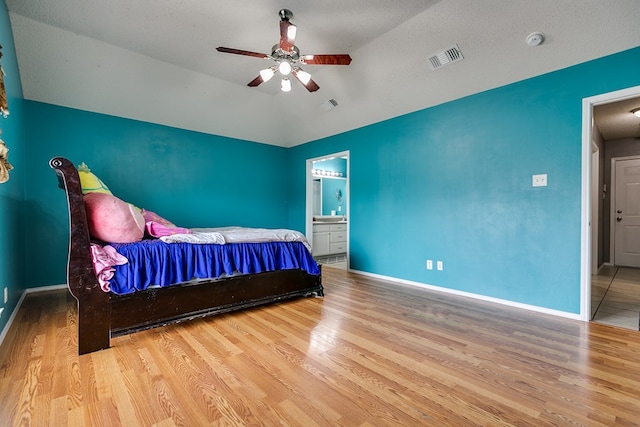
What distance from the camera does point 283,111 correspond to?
16.8ft

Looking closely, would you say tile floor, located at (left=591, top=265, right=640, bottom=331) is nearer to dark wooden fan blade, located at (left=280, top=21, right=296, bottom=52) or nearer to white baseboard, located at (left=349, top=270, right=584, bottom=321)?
white baseboard, located at (left=349, top=270, right=584, bottom=321)

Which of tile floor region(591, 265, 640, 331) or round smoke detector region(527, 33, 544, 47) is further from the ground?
round smoke detector region(527, 33, 544, 47)

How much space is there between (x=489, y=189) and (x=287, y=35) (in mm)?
2661

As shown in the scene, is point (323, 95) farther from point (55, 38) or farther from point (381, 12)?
point (55, 38)

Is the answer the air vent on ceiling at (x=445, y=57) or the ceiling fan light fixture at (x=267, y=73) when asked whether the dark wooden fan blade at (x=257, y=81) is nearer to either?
the ceiling fan light fixture at (x=267, y=73)

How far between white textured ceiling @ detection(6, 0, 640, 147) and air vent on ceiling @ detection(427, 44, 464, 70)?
0.19 ft

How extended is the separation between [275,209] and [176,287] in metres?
3.59

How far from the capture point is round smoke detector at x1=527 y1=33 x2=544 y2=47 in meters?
2.51

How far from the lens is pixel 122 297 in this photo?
6.94 ft

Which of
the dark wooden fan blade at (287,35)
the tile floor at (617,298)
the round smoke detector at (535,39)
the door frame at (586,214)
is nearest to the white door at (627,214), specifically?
the tile floor at (617,298)

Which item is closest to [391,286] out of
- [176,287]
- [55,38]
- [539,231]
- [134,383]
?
[539,231]

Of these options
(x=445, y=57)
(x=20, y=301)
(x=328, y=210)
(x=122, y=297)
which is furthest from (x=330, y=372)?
(x=328, y=210)

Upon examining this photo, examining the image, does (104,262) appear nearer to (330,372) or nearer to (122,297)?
(122,297)

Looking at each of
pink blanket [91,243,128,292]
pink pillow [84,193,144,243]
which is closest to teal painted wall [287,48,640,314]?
pink pillow [84,193,144,243]
